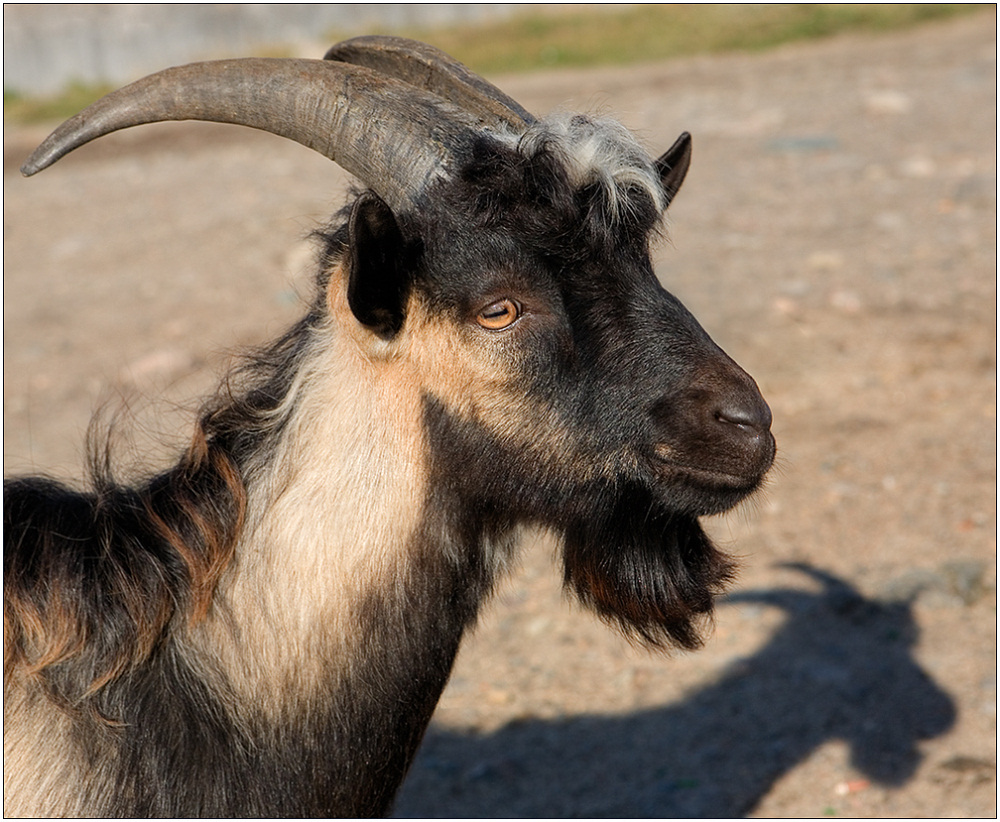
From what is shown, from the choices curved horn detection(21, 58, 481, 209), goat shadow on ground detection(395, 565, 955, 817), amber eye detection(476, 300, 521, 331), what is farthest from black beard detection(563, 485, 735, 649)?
goat shadow on ground detection(395, 565, 955, 817)

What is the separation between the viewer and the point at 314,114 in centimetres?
269

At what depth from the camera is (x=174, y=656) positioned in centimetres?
282

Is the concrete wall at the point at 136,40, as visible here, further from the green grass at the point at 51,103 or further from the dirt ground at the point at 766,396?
the dirt ground at the point at 766,396

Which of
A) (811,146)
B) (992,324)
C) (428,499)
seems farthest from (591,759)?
(811,146)

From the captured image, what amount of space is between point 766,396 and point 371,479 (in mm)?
4590

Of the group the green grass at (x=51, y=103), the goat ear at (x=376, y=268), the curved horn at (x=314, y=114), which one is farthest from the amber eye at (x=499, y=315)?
the green grass at (x=51, y=103)

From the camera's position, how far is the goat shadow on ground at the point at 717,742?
14.3ft

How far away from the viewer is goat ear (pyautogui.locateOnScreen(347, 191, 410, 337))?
2.51 m

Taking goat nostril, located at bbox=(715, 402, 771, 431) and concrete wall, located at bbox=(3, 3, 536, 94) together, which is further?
concrete wall, located at bbox=(3, 3, 536, 94)

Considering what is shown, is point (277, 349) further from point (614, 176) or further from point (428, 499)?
point (614, 176)

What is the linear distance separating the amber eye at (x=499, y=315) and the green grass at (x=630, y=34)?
51.1ft

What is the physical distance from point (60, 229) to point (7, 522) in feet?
31.2

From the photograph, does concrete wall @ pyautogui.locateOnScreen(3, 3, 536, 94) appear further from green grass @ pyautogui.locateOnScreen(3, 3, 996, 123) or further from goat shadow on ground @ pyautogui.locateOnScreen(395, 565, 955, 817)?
goat shadow on ground @ pyautogui.locateOnScreen(395, 565, 955, 817)

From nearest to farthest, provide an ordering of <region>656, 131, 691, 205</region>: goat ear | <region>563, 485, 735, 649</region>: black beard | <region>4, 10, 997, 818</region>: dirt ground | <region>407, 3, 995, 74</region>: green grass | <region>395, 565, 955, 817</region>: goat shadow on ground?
<region>563, 485, 735, 649</region>: black beard
<region>656, 131, 691, 205</region>: goat ear
<region>395, 565, 955, 817</region>: goat shadow on ground
<region>4, 10, 997, 818</region>: dirt ground
<region>407, 3, 995, 74</region>: green grass
